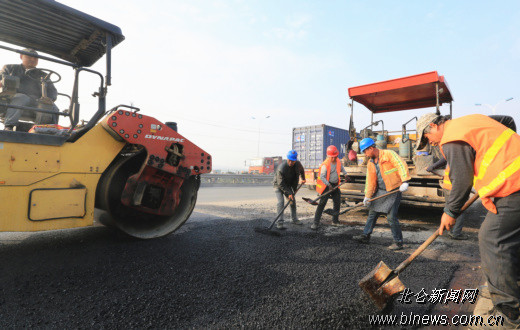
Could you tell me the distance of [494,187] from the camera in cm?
161

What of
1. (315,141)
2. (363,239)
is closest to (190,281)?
(363,239)

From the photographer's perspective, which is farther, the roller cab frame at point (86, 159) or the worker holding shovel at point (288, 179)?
the worker holding shovel at point (288, 179)

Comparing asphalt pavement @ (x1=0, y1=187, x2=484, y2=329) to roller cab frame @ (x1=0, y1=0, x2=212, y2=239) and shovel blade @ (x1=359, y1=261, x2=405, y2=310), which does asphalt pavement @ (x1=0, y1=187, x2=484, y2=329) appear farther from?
roller cab frame @ (x1=0, y1=0, x2=212, y2=239)

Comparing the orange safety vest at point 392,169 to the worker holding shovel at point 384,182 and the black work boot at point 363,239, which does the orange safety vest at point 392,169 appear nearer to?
the worker holding shovel at point 384,182

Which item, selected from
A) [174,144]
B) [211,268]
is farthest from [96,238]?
[211,268]

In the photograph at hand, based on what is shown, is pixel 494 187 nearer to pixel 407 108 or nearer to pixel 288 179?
pixel 288 179

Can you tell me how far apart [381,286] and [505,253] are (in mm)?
760

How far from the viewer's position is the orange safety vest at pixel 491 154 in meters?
1.57

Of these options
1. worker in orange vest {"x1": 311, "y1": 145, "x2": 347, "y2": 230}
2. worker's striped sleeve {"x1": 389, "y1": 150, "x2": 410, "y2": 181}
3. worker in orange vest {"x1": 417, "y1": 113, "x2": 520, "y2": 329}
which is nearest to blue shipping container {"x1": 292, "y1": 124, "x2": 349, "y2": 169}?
worker in orange vest {"x1": 311, "y1": 145, "x2": 347, "y2": 230}

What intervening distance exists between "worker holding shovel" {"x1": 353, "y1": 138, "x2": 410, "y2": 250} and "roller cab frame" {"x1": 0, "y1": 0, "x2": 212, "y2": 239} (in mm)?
2282

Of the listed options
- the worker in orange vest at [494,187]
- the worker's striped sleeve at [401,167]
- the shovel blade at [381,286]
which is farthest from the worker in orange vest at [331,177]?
the worker in orange vest at [494,187]

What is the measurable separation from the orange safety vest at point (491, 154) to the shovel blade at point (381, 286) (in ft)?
2.59

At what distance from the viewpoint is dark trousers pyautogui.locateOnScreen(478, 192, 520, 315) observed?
1.56 metres

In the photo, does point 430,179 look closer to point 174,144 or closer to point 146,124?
point 174,144
